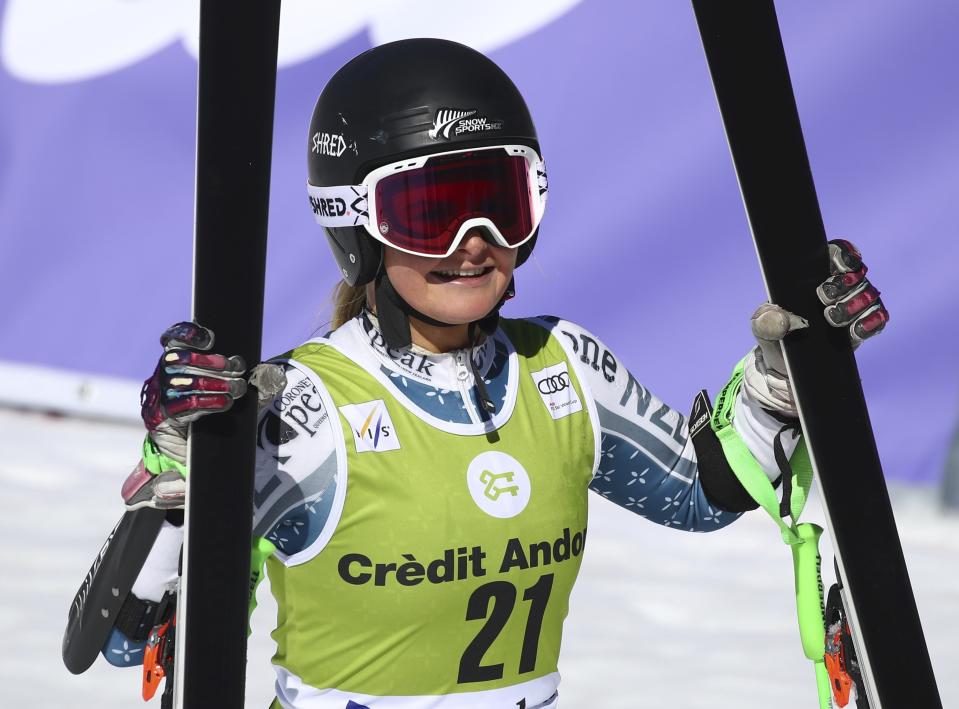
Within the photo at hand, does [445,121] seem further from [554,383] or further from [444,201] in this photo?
[554,383]

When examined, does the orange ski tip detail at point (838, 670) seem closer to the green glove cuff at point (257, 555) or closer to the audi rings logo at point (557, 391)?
the audi rings logo at point (557, 391)

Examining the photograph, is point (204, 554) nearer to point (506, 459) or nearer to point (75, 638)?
point (75, 638)

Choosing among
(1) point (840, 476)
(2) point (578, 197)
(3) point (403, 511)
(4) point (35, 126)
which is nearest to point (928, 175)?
(2) point (578, 197)

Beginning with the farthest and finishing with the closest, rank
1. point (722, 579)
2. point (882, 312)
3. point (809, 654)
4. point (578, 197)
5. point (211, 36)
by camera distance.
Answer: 1. point (578, 197)
2. point (722, 579)
3. point (809, 654)
4. point (882, 312)
5. point (211, 36)

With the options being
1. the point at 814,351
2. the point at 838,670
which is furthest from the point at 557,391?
the point at 838,670

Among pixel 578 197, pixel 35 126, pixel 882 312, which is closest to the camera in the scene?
pixel 882 312

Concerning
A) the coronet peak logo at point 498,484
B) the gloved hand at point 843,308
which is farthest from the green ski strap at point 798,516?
the coronet peak logo at point 498,484

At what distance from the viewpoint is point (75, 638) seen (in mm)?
2219

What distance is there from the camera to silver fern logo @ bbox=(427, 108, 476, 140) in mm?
2182

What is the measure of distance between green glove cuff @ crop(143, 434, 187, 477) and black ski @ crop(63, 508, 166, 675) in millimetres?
79

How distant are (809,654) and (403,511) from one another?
752 mm

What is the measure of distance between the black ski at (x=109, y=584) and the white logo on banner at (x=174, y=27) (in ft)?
13.3

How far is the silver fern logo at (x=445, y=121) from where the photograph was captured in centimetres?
218

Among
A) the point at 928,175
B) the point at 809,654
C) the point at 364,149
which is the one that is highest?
the point at 928,175
